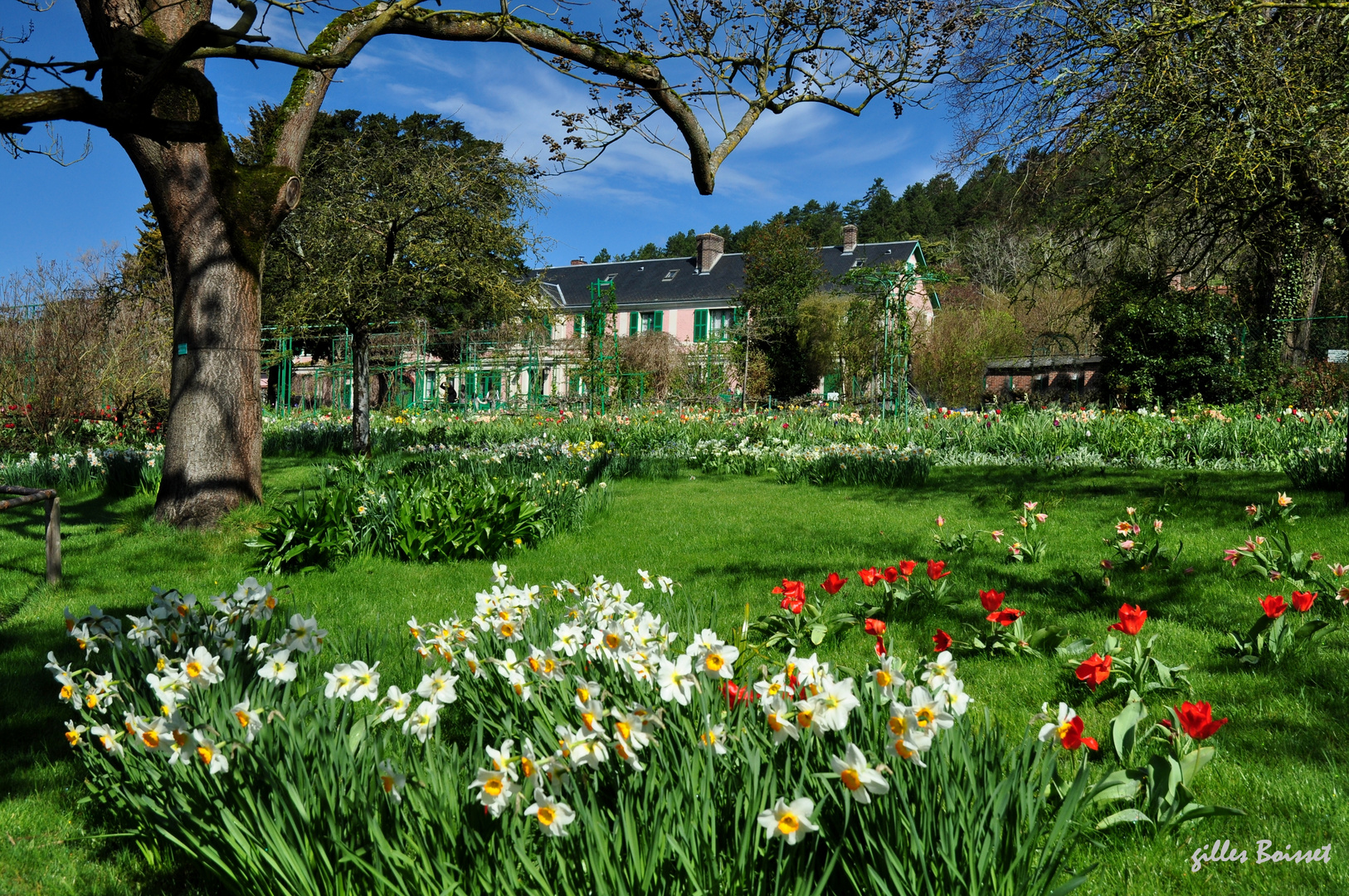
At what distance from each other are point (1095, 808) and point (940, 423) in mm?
8479

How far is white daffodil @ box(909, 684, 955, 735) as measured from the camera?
60.9 inches

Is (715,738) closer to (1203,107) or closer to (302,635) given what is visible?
(302,635)

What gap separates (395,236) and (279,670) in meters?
8.75

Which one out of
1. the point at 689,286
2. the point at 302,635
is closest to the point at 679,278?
the point at 689,286

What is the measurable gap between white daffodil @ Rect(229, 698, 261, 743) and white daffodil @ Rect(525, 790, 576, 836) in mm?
778

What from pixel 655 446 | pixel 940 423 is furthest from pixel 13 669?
pixel 940 423

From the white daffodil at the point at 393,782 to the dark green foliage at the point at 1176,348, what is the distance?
12.5m

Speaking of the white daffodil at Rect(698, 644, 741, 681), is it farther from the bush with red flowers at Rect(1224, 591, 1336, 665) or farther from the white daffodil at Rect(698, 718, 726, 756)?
the bush with red flowers at Rect(1224, 591, 1336, 665)

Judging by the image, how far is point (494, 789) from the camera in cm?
144

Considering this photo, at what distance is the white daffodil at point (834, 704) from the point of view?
154cm

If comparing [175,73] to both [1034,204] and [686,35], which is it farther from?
[1034,204]

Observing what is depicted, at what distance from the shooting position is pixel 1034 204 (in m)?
7.35
